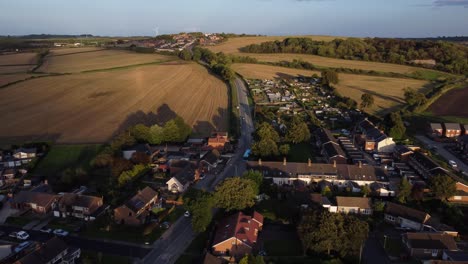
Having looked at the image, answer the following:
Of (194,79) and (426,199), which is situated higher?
(194,79)

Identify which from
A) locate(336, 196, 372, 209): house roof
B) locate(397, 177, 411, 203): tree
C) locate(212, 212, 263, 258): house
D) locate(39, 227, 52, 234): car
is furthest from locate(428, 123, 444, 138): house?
locate(39, 227, 52, 234): car

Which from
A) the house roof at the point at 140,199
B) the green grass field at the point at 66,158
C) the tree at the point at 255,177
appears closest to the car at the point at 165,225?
the house roof at the point at 140,199

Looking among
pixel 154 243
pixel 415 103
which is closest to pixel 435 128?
pixel 415 103

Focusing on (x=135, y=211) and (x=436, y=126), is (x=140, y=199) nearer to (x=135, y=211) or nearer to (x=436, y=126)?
(x=135, y=211)

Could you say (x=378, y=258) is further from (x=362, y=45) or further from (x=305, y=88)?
(x=362, y=45)

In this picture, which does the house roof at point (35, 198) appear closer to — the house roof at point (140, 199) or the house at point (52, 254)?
the house roof at point (140, 199)

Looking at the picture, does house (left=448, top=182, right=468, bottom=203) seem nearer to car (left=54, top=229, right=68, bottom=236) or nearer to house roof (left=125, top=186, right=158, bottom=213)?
house roof (left=125, top=186, right=158, bottom=213)
